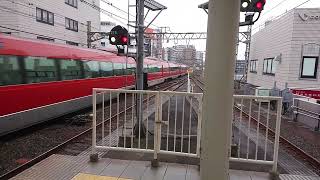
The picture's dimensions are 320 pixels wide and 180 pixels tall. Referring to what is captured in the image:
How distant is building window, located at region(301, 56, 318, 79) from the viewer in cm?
1711

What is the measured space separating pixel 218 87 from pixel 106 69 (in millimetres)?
12591

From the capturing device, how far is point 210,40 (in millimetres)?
3068

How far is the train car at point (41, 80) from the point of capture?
7688 mm

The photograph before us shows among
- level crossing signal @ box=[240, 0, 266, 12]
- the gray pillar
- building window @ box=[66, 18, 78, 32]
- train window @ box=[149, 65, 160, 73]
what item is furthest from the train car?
building window @ box=[66, 18, 78, 32]

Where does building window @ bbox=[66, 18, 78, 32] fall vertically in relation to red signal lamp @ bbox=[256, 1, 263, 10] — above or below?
above

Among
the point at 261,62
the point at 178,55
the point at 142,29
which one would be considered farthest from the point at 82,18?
the point at 178,55

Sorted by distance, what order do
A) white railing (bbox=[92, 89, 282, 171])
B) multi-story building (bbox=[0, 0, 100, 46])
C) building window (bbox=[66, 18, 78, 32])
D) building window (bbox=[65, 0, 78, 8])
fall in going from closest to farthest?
white railing (bbox=[92, 89, 282, 171]) < multi-story building (bbox=[0, 0, 100, 46]) < building window (bbox=[65, 0, 78, 8]) < building window (bbox=[66, 18, 78, 32])

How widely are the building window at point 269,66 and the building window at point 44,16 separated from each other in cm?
1779

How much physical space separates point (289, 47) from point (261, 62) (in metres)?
7.06

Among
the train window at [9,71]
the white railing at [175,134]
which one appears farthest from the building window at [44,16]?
the train window at [9,71]

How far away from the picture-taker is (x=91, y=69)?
13.1m

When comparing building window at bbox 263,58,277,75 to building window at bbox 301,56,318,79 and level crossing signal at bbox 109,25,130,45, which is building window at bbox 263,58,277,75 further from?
level crossing signal at bbox 109,25,130,45

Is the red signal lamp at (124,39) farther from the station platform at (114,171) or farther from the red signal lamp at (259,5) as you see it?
the station platform at (114,171)

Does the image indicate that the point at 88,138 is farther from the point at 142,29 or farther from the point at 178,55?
the point at 178,55
